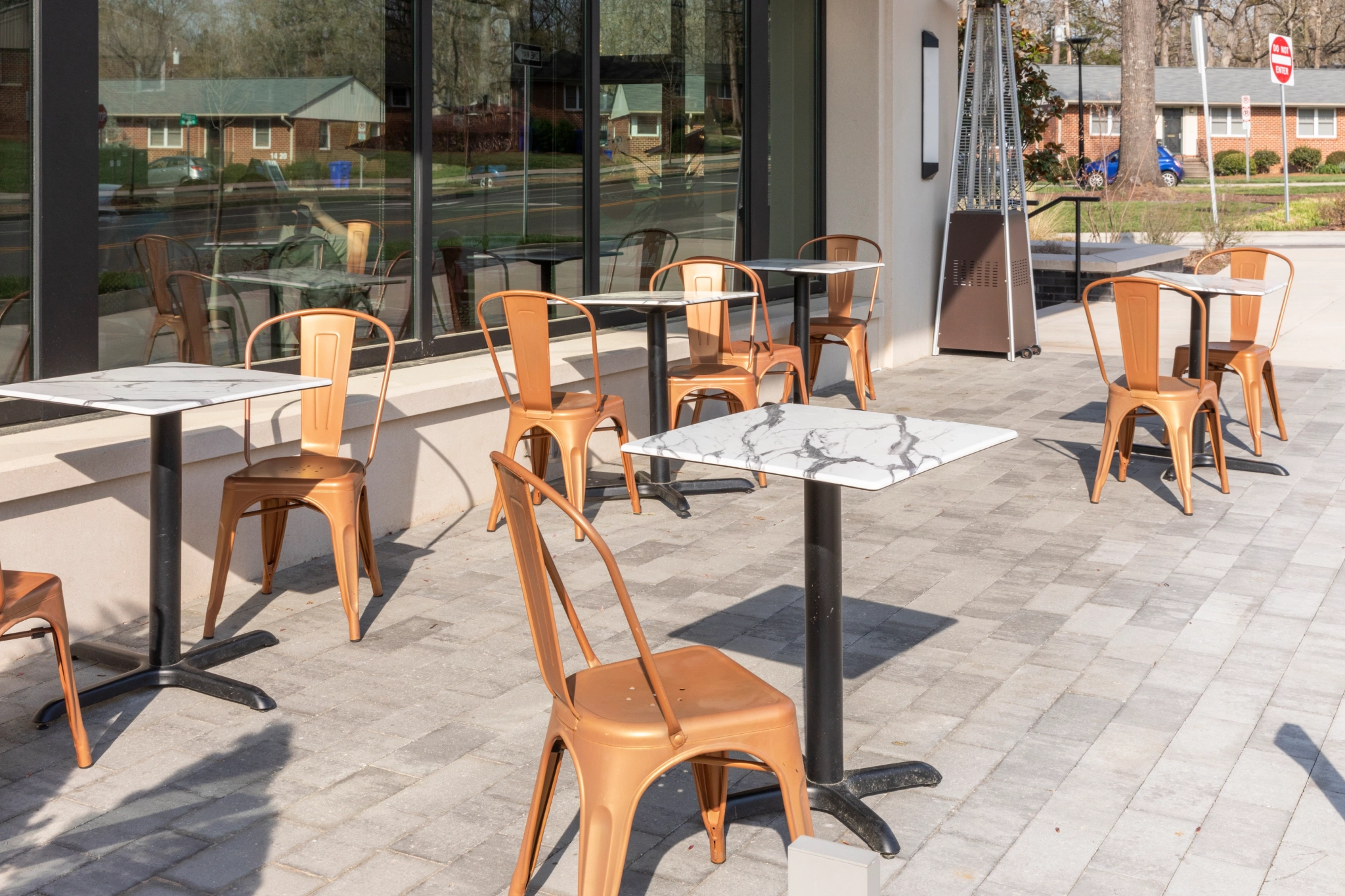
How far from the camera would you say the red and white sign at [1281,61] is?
777 inches

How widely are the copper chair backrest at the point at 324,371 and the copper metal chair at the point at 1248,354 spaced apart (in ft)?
12.8

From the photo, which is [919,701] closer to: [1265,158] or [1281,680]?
[1281,680]

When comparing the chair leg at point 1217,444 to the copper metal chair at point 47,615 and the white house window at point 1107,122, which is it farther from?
the white house window at point 1107,122

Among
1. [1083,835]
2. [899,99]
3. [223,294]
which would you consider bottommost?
[1083,835]

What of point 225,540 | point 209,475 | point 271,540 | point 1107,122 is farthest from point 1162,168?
point 225,540

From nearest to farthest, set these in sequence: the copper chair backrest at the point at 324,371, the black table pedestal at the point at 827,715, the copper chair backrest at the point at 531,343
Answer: the black table pedestal at the point at 827,715 < the copper chair backrest at the point at 324,371 < the copper chair backrest at the point at 531,343

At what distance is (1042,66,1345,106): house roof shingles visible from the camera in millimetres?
46125

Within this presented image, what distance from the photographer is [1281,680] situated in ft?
13.0

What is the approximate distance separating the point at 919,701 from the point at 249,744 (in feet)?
5.91

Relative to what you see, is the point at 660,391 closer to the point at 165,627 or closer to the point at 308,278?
the point at 308,278

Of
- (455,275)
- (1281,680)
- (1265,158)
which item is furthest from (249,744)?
(1265,158)

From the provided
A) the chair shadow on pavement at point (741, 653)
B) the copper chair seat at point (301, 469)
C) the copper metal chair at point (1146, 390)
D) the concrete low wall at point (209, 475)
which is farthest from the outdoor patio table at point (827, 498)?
the copper metal chair at point (1146, 390)

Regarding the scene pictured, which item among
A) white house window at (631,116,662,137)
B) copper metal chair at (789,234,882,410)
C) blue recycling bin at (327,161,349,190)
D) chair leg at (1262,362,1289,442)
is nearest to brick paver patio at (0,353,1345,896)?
chair leg at (1262,362,1289,442)

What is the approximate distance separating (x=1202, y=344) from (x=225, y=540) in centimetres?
443
